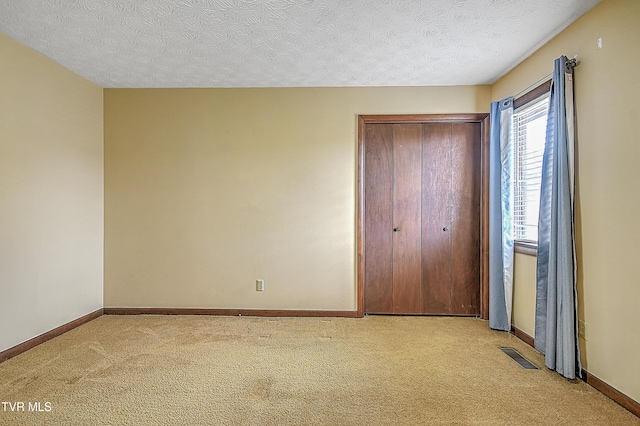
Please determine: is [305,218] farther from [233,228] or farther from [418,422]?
[418,422]

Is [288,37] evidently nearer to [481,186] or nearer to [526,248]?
[481,186]

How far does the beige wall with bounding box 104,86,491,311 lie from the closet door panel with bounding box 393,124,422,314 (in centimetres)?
37

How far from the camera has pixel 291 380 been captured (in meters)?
2.36

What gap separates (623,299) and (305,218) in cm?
262

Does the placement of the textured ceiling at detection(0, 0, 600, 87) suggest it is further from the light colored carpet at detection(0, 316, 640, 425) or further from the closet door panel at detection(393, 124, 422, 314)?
the light colored carpet at detection(0, 316, 640, 425)

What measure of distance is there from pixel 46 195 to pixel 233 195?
1.62 meters

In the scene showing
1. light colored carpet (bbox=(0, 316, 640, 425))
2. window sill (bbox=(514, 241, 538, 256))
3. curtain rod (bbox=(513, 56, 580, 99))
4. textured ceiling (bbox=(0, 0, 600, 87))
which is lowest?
light colored carpet (bbox=(0, 316, 640, 425))

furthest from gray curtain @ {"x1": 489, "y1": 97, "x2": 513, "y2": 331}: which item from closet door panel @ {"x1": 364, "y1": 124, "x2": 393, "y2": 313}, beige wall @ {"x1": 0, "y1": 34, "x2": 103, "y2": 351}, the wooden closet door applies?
beige wall @ {"x1": 0, "y1": 34, "x2": 103, "y2": 351}

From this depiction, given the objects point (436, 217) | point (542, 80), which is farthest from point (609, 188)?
point (436, 217)

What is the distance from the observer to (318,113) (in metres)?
3.77

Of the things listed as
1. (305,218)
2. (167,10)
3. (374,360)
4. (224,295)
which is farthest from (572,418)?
(167,10)

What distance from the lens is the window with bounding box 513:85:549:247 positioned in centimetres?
295

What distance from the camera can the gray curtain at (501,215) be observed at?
3273 mm

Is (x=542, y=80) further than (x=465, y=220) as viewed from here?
No
